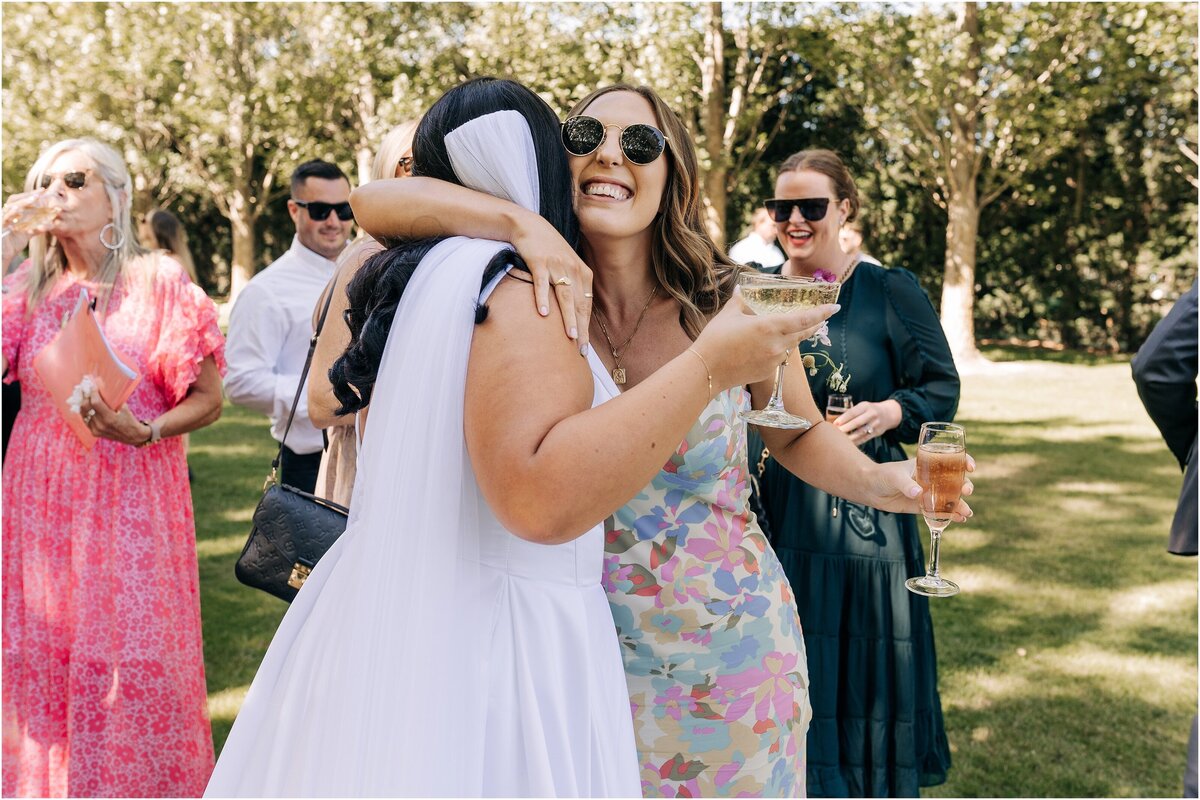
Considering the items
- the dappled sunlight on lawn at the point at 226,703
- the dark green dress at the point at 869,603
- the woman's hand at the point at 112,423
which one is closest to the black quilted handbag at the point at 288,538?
the woman's hand at the point at 112,423

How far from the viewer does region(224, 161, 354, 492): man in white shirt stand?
471cm

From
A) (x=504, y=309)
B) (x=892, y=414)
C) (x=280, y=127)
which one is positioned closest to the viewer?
(x=504, y=309)

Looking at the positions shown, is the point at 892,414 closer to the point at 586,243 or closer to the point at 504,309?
the point at 586,243

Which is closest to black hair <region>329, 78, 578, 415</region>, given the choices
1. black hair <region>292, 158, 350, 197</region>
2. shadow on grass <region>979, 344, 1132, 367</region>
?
black hair <region>292, 158, 350, 197</region>

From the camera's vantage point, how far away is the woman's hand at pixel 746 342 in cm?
184

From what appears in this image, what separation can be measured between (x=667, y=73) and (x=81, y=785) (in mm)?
16790

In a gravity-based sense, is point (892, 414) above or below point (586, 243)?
below

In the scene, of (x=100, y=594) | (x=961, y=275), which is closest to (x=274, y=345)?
(x=100, y=594)

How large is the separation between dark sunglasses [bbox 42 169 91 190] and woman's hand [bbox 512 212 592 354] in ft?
8.76

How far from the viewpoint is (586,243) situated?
99.5 inches

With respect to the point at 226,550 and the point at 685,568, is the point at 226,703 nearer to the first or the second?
the point at 226,550

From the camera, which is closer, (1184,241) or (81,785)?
(81,785)

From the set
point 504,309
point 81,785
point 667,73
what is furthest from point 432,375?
point 667,73

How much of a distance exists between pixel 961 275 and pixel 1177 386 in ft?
56.9
